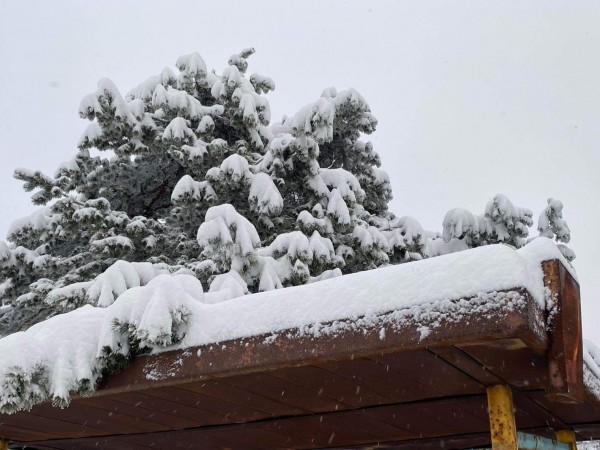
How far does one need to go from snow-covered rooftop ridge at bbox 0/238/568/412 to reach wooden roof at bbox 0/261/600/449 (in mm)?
57

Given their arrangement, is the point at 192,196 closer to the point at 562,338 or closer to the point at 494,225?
the point at 494,225

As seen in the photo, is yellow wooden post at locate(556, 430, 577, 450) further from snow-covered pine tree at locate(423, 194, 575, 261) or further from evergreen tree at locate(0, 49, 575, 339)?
snow-covered pine tree at locate(423, 194, 575, 261)

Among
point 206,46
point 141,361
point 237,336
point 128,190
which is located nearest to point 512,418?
point 237,336

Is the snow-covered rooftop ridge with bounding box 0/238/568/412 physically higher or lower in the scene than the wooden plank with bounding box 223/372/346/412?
higher

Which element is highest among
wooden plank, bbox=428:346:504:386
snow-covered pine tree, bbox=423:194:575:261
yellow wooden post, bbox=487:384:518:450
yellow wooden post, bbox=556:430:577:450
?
snow-covered pine tree, bbox=423:194:575:261

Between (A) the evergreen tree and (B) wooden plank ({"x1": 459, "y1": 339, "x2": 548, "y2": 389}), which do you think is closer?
(B) wooden plank ({"x1": 459, "y1": 339, "x2": 548, "y2": 389})

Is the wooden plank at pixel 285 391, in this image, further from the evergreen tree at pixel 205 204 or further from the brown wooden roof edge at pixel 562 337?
the evergreen tree at pixel 205 204

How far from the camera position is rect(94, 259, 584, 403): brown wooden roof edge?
6.53ft

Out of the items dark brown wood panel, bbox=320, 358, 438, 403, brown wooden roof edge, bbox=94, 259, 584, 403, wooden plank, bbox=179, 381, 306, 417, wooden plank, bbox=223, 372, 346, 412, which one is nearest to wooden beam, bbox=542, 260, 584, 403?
brown wooden roof edge, bbox=94, 259, 584, 403

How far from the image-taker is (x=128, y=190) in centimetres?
1251

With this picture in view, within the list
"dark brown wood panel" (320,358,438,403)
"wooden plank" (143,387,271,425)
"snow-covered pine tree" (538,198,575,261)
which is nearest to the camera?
"dark brown wood panel" (320,358,438,403)

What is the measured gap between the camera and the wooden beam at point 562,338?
2129mm

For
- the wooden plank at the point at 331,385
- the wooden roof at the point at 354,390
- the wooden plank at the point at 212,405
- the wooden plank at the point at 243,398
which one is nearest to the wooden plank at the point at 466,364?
the wooden roof at the point at 354,390

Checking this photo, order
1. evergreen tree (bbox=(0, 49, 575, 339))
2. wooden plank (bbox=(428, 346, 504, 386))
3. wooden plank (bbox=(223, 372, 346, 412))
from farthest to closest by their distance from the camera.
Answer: evergreen tree (bbox=(0, 49, 575, 339)), wooden plank (bbox=(223, 372, 346, 412)), wooden plank (bbox=(428, 346, 504, 386))
